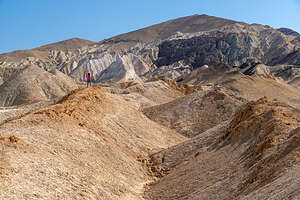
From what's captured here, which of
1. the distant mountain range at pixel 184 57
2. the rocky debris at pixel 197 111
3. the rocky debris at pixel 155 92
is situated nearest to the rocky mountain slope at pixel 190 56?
the distant mountain range at pixel 184 57

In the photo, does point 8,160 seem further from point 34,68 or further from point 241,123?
point 34,68

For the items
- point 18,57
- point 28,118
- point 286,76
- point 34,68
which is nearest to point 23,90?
point 34,68

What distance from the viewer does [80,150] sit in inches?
572

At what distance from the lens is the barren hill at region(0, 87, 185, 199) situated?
10.4m

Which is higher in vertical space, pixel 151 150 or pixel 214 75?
pixel 151 150

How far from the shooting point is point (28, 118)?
16016 millimetres

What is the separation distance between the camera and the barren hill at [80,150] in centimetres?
1043

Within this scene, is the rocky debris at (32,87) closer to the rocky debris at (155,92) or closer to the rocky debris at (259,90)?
the rocky debris at (155,92)

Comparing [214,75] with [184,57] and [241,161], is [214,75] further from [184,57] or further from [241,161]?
[241,161]

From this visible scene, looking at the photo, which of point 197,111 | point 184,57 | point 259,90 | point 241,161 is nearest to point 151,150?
point 241,161

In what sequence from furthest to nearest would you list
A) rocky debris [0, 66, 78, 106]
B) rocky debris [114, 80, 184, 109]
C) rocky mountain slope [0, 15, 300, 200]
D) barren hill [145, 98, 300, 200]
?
rocky debris [0, 66, 78, 106] → rocky debris [114, 80, 184, 109] → rocky mountain slope [0, 15, 300, 200] → barren hill [145, 98, 300, 200]

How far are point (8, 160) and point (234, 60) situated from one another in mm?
106538

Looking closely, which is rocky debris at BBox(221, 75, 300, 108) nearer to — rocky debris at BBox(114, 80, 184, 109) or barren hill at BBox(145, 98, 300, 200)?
rocky debris at BBox(114, 80, 184, 109)

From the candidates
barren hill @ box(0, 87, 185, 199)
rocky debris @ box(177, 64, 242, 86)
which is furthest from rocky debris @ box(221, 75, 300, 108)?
barren hill @ box(0, 87, 185, 199)
